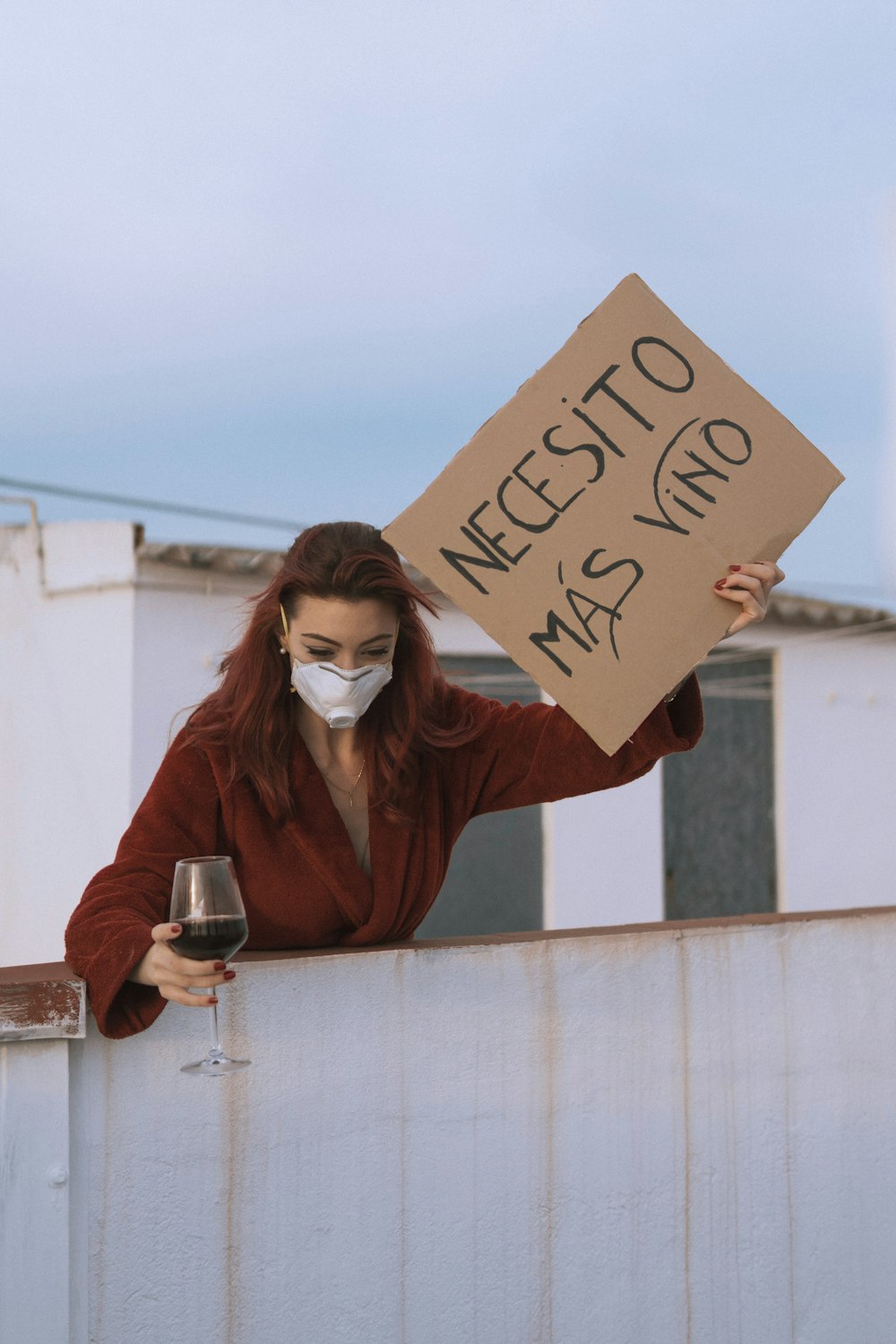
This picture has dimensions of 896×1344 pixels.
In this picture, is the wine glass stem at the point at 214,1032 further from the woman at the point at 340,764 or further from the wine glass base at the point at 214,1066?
the woman at the point at 340,764

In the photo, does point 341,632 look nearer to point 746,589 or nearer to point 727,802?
point 746,589

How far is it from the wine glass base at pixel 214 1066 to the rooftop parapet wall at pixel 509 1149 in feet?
0.25

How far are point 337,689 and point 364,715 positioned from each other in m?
0.24

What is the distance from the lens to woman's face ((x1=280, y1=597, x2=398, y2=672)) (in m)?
2.26

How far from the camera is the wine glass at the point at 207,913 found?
5.96 ft

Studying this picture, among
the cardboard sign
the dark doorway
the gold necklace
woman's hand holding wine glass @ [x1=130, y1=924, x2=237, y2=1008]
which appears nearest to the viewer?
woman's hand holding wine glass @ [x1=130, y1=924, x2=237, y2=1008]

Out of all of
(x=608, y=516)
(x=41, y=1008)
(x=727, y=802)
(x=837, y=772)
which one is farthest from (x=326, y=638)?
(x=837, y=772)

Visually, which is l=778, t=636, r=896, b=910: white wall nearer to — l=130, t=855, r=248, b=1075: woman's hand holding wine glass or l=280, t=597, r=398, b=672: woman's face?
l=280, t=597, r=398, b=672: woman's face

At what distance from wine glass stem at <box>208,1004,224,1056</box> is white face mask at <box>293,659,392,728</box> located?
0.50m

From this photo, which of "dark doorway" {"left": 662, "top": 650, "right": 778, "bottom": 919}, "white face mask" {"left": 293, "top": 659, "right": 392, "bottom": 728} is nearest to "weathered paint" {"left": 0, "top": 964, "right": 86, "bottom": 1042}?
"white face mask" {"left": 293, "top": 659, "right": 392, "bottom": 728}

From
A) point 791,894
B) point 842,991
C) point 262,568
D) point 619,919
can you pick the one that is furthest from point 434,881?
point 791,894

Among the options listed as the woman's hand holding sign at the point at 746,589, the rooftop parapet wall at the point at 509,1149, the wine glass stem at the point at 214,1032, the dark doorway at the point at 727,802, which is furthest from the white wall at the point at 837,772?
the wine glass stem at the point at 214,1032

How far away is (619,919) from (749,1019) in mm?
7203

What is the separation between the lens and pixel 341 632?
2254mm
